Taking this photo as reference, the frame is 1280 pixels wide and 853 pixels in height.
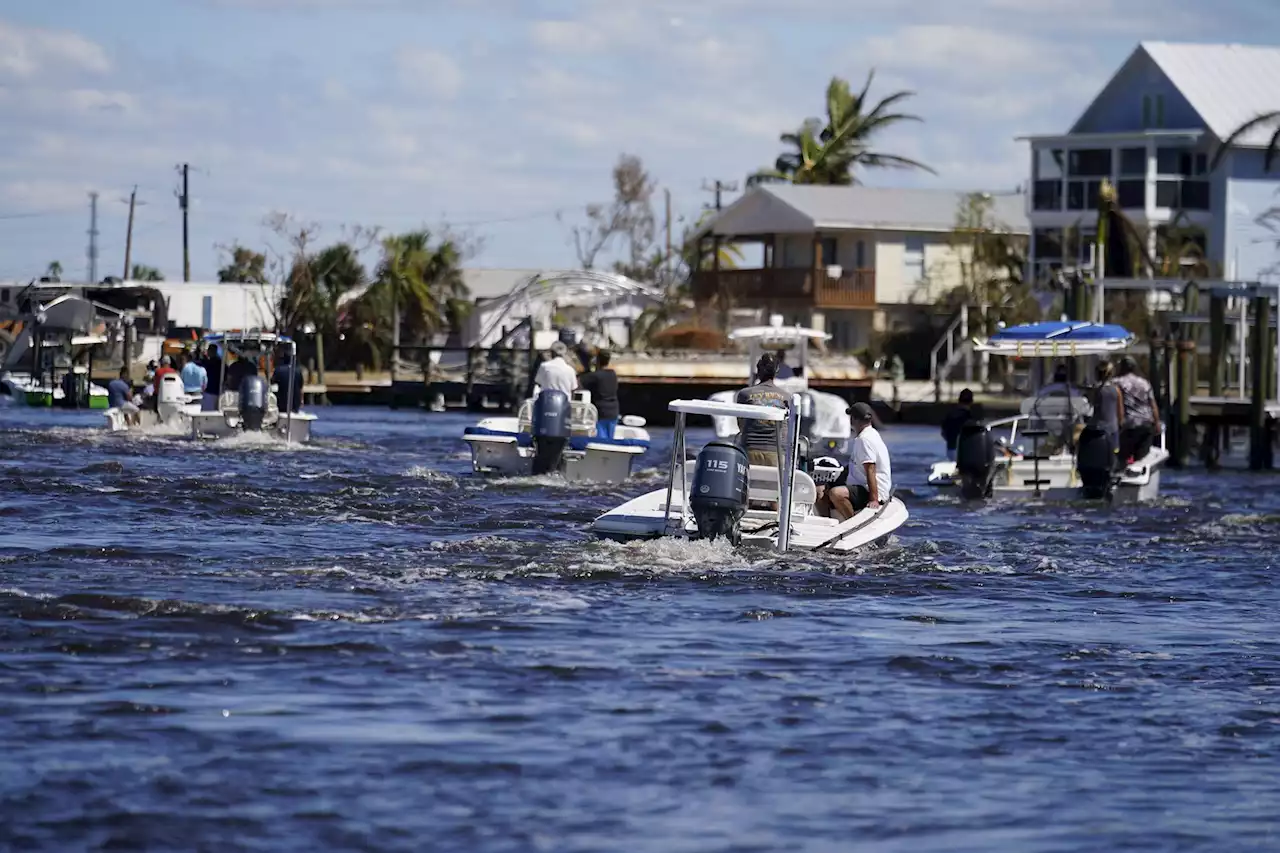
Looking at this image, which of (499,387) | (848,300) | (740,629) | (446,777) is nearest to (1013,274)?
(848,300)

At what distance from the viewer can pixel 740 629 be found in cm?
1444

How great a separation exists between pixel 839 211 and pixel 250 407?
144 feet

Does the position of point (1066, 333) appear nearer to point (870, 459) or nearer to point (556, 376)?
point (556, 376)

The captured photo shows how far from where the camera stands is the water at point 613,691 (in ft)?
30.4

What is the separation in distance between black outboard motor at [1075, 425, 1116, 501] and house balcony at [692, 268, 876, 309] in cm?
4883

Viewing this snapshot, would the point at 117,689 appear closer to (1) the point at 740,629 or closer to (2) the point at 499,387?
(1) the point at 740,629

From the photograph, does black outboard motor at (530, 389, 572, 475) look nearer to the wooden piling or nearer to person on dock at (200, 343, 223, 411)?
person on dock at (200, 343, 223, 411)

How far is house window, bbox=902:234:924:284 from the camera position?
76312 mm

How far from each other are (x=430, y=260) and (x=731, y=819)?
74699 mm

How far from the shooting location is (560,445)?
27.2 metres

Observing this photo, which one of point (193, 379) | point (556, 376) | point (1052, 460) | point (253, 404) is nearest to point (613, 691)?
point (556, 376)

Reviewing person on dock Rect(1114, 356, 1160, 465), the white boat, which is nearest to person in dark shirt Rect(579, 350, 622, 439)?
person on dock Rect(1114, 356, 1160, 465)

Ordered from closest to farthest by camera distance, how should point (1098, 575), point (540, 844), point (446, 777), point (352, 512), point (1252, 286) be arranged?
point (540, 844) < point (446, 777) < point (1098, 575) < point (352, 512) < point (1252, 286)

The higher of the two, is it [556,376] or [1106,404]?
[556,376]
